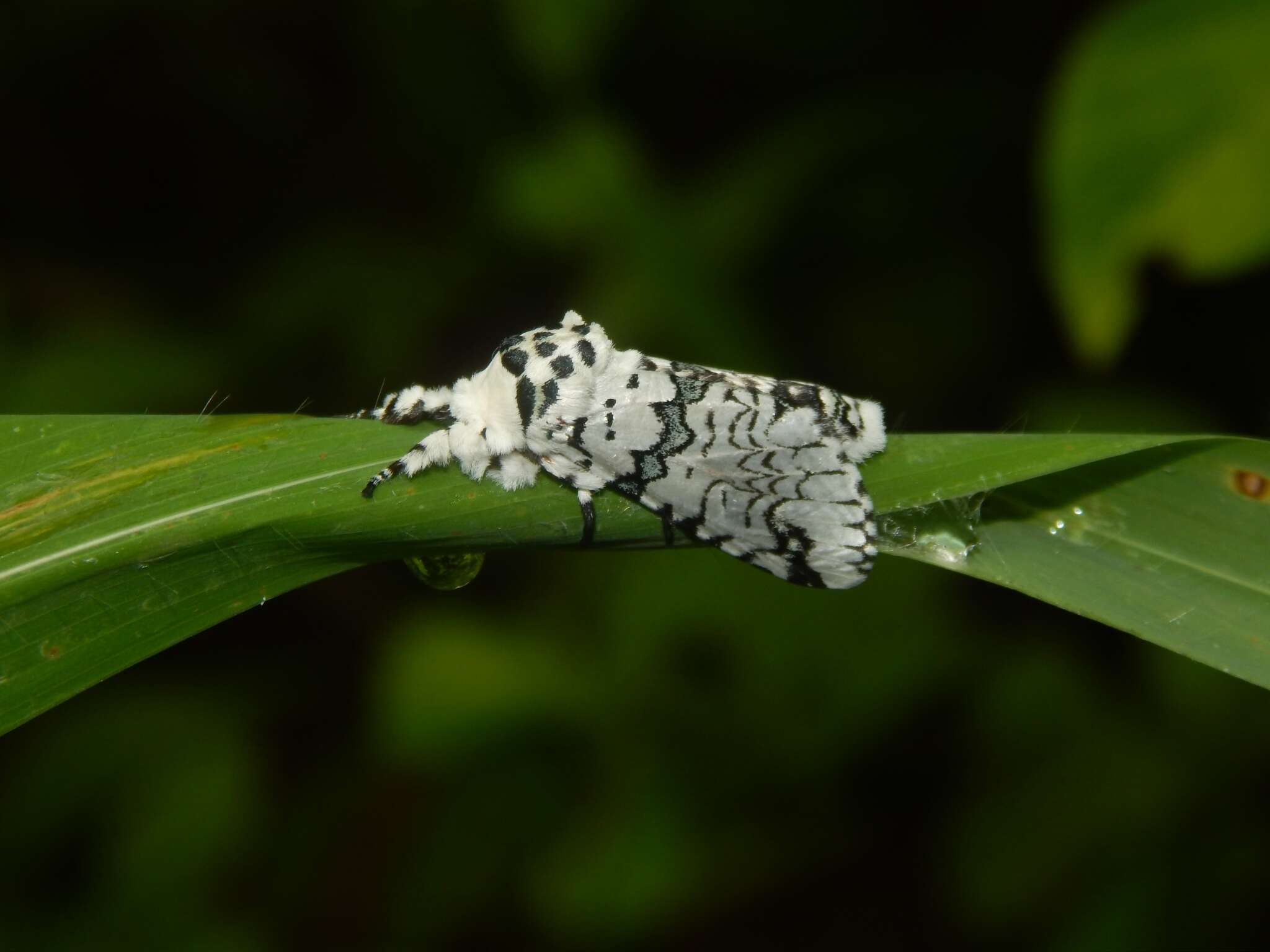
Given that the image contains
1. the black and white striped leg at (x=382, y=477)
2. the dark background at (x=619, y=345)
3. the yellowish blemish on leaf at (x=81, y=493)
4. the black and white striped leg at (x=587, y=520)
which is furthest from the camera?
the dark background at (x=619, y=345)

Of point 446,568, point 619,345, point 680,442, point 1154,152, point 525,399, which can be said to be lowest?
point 446,568

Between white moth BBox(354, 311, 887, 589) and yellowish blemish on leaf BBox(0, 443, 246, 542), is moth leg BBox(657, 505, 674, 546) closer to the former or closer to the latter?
white moth BBox(354, 311, 887, 589)

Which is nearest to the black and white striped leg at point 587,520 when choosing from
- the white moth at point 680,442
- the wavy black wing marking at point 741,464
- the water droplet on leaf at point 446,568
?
the white moth at point 680,442

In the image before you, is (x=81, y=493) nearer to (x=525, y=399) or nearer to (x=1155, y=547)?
(x=525, y=399)

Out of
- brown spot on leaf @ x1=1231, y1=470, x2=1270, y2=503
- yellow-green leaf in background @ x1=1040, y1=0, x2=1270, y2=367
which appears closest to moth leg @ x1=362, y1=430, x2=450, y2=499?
brown spot on leaf @ x1=1231, y1=470, x2=1270, y2=503

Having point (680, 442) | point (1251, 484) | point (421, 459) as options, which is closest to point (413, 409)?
point (421, 459)

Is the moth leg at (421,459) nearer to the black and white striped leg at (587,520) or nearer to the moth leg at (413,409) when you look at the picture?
the moth leg at (413,409)

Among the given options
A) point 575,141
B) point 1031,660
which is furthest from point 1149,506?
point 575,141

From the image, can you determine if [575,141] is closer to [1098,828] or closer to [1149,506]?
[1149,506]

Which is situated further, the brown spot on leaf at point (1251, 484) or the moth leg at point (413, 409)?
the moth leg at point (413, 409)
